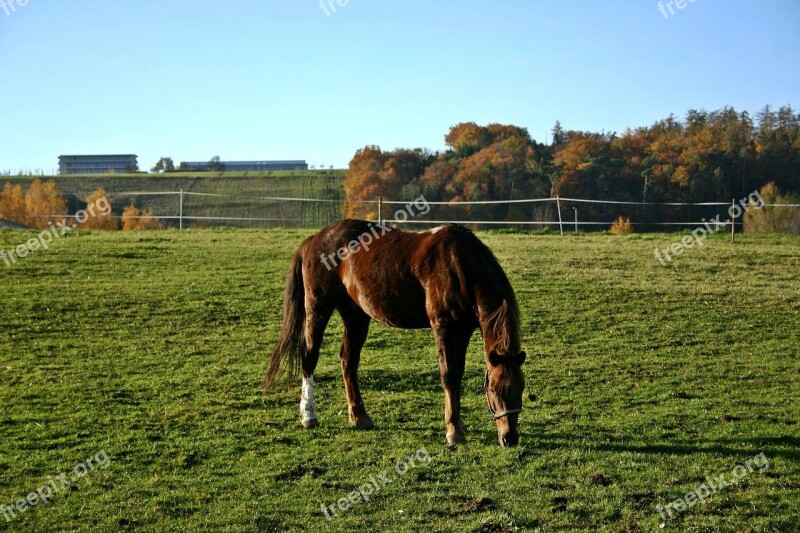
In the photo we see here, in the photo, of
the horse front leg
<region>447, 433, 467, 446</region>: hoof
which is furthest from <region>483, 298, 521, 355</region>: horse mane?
<region>447, 433, 467, 446</region>: hoof

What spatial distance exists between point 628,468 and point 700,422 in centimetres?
180

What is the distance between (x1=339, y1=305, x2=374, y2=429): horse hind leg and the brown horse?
0.01 meters

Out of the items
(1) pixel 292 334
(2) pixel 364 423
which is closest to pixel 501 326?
(2) pixel 364 423

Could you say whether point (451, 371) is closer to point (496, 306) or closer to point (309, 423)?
point (496, 306)

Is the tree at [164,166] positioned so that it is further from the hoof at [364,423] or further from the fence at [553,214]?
the hoof at [364,423]

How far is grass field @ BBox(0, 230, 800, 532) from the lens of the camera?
18.1 feet

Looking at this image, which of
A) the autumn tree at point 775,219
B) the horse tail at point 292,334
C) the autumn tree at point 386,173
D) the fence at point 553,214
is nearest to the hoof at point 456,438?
the horse tail at point 292,334

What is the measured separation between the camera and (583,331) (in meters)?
12.4

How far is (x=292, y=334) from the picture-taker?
8172mm

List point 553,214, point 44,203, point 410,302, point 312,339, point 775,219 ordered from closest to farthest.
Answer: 1. point 410,302
2. point 312,339
3. point 775,219
4. point 553,214
5. point 44,203

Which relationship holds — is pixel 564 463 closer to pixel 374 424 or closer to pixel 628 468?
pixel 628 468

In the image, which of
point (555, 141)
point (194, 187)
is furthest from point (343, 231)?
point (194, 187)

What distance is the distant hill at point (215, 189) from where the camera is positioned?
2687 inches

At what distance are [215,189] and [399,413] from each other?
7259 centimetres
